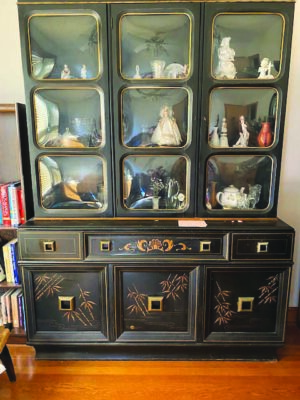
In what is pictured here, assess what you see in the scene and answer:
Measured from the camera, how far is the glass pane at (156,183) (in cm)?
180

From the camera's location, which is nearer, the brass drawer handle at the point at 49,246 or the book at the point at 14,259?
the brass drawer handle at the point at 49,246

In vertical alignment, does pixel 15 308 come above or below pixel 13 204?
below

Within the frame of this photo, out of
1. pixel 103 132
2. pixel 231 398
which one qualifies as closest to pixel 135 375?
pixel 231 398

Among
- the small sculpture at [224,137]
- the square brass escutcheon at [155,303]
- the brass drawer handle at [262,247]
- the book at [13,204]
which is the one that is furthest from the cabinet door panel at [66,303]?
the small sculpture at [224,137]

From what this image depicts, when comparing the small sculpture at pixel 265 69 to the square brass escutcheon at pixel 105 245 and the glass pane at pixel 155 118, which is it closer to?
the glass pane at pixel 155 118

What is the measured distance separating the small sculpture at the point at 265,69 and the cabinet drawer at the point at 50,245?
1404mm

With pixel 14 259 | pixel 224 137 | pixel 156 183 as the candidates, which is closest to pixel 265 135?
pixel 224 137

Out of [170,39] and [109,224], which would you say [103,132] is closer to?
[109,224]

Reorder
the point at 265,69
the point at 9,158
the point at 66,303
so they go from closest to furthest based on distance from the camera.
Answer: the point at 265,69 → the point at 66,303 → the point at 9,158

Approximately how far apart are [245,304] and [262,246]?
0.38 metres

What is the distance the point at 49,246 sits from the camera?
169cm

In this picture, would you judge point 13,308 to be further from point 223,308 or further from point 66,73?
point 66,73

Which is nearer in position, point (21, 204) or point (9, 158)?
point (21, 204)

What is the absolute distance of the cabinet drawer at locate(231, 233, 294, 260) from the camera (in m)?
1.66
